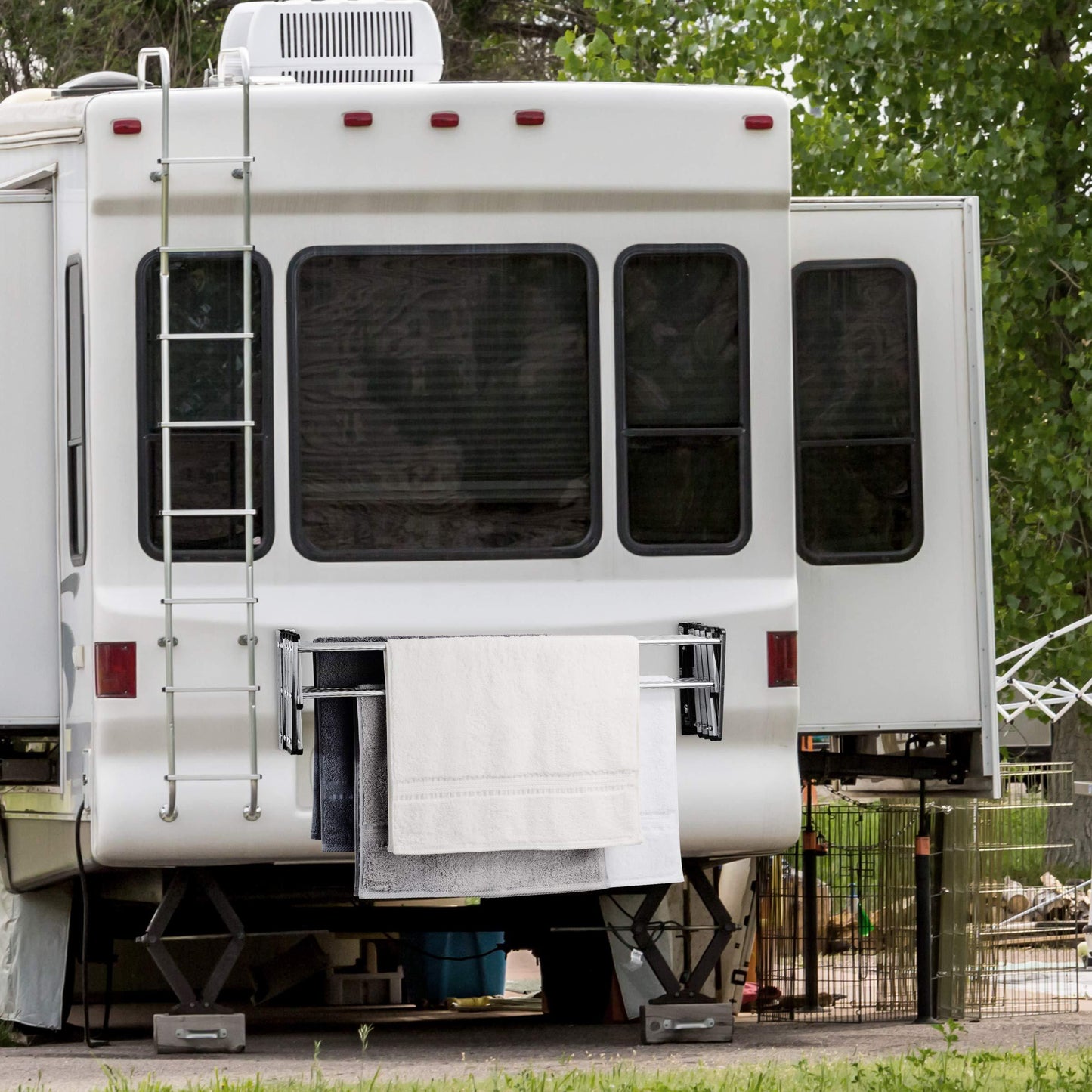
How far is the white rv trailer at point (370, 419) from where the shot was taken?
7.02m

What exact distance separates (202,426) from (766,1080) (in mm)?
2810

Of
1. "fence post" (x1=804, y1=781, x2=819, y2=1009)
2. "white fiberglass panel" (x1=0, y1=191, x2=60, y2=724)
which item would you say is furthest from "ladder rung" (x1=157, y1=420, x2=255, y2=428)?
"fence post" (x1=804, y1=781, x2=819, y2=1009)

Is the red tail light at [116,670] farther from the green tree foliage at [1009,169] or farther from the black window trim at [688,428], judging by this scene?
the green tree foliage at [1009,169]

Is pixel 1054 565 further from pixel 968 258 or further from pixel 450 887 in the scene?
pixel 450 887

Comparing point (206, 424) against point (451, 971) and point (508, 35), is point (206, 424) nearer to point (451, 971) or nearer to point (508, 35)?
point (451, 971)

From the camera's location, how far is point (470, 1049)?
7.69 m

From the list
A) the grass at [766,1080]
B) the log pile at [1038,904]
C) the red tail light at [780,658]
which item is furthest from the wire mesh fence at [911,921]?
the grass at [766,1080]

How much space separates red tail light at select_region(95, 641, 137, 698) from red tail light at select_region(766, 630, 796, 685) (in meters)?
2.13

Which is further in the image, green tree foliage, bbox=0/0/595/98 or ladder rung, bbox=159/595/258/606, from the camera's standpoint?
green tree foliage, bbox=0/0/595/98

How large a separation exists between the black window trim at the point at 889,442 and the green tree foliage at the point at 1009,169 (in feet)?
25.5

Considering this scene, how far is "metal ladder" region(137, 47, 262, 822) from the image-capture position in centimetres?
694

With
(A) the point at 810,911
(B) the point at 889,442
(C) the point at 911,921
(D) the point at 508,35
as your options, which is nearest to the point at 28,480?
(B) the point at 889,442

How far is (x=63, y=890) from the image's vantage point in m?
8.18

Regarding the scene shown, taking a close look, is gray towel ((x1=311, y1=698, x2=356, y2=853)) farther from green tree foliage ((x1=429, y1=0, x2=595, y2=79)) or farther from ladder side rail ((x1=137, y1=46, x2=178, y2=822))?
green tree foliage ((x1=429, y1=0, x2=595, y2=79))
